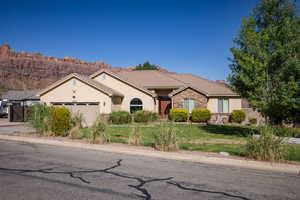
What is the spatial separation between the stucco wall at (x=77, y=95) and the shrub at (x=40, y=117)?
9.43 meters

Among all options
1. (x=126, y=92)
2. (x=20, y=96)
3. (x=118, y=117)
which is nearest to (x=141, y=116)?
(x=118, y=117)

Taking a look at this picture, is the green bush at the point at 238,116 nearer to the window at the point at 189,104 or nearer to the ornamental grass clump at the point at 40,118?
the window at the point at 189,104

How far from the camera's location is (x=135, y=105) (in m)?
27.5

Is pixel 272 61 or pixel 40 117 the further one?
pixel 40 117

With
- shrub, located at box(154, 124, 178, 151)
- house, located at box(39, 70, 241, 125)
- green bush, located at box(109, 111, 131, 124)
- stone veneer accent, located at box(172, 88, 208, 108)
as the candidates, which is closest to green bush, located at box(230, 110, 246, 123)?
house, located at box(39, 70, 241, 125)

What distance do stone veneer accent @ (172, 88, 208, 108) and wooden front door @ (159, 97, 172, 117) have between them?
3.18 m

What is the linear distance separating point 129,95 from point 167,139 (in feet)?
56.6

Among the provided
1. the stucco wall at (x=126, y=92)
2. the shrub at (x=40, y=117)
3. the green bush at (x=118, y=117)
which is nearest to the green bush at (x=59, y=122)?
the shrub at (x=40, y=117)

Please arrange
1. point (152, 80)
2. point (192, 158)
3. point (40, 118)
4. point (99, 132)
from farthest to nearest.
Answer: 1. point (152, 80)
2. point (40, 118)
3. point (99, 132)
4. point (192, 158)

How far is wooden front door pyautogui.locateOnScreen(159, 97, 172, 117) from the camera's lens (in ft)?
96.7

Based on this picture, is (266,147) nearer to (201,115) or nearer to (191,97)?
(201,115)

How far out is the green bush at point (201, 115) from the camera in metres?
24.7

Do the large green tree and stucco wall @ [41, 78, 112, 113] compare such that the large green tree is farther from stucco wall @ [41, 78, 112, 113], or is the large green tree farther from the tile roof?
stucco wall @ [41, 78, 112, 113]

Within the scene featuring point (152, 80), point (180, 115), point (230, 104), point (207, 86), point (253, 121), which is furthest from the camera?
point (152, 80)
